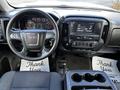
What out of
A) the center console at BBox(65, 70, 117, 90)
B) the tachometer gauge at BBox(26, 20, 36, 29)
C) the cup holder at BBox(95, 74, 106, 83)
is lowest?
the cup holder at BBox(95, 74, 106, 83)

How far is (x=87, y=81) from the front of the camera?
2.35 meters

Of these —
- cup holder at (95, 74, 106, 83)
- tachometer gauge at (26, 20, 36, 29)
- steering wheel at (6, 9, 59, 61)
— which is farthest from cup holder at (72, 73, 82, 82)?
tachometer gauge at (26, 20, 36, 29)

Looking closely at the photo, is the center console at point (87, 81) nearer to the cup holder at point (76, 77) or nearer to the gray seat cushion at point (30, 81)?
the cup holder at point (76, 77)

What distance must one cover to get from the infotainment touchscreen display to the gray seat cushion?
2.48 ft

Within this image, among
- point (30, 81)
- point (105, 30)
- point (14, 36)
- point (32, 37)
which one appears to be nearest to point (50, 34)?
point (32, 37)

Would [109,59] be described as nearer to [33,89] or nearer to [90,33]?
[90,33]

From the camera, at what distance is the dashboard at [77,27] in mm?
3270

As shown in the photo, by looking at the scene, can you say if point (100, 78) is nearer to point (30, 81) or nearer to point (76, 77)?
point (76, 77)

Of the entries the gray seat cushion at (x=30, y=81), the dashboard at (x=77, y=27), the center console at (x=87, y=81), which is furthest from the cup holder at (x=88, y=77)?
the dashboard at (x=77, y=27)

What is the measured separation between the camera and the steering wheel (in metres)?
3.12

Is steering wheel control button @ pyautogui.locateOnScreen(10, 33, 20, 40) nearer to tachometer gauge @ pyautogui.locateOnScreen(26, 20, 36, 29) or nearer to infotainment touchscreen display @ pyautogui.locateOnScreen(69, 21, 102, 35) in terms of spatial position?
tachometer gauge @ pyautogui.locateOnScreen(26, 20, 36, 29)

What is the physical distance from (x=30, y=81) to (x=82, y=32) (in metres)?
1.01

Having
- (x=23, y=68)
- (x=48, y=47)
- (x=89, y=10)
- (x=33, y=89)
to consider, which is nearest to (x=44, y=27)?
(x=48, y=47)

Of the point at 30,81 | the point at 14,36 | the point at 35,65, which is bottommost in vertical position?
the point at 35,65
